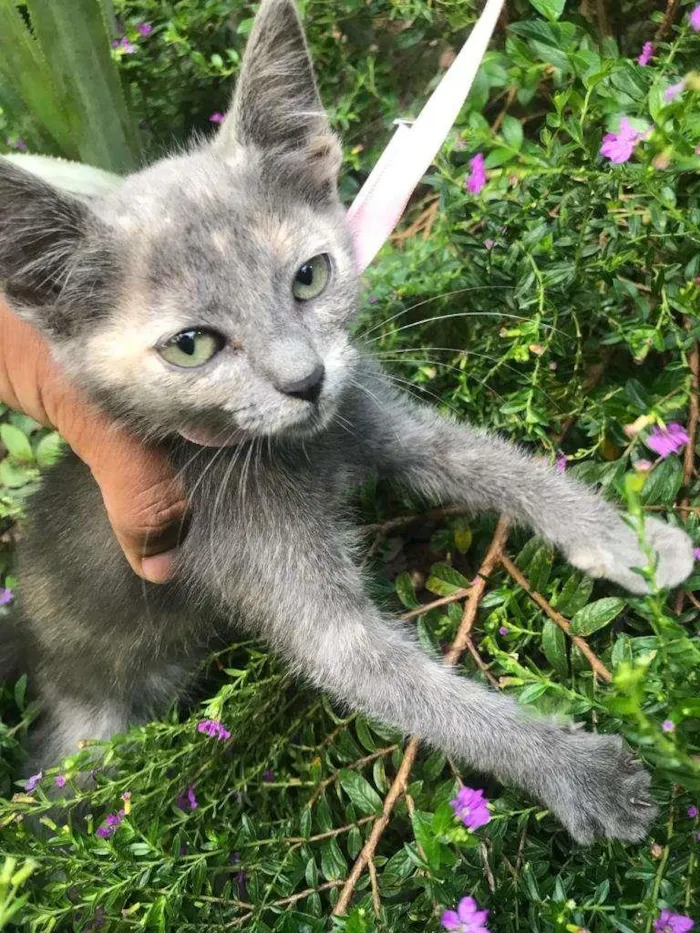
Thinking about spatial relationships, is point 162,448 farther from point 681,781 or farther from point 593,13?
point 593,13

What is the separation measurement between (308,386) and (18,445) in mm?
1149

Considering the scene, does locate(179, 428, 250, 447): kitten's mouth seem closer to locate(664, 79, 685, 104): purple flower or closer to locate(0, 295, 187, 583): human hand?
locate(0, 295, 187, 583): human hand

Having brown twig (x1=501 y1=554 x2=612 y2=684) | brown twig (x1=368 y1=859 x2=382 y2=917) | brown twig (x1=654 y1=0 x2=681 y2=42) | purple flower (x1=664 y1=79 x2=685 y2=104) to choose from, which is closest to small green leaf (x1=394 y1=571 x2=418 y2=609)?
brown twig (x1=501 y1=554 x2=612 y2=684)

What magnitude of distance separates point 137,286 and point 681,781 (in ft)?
2.67

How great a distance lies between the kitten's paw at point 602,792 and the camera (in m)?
0.98

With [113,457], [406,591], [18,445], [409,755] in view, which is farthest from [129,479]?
[18,445]

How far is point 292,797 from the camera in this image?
1268 millimetres

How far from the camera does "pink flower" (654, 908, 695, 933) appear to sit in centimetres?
74

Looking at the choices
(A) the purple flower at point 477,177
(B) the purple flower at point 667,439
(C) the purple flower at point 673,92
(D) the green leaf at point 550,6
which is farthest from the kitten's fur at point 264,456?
(C) the purple flower at point 673,92

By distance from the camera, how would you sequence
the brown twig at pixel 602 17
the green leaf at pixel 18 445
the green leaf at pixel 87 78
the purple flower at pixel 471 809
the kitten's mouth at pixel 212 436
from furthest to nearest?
1. the green leaf at pixel 18 445
2. the green leaf at pixel 87 78
3. the brown twig at pixel 602 17
4. the kitten's mouth at pixel 212 436
5. the purple flower at pixel 471 809

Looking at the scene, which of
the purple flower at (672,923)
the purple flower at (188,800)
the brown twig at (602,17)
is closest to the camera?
the purple flower at (672,923)

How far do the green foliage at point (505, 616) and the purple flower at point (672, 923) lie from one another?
1 centimetres

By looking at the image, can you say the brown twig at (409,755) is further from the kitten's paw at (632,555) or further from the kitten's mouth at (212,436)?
the kitten's mouth at (212,436)

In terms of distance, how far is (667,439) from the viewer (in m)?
0.99
